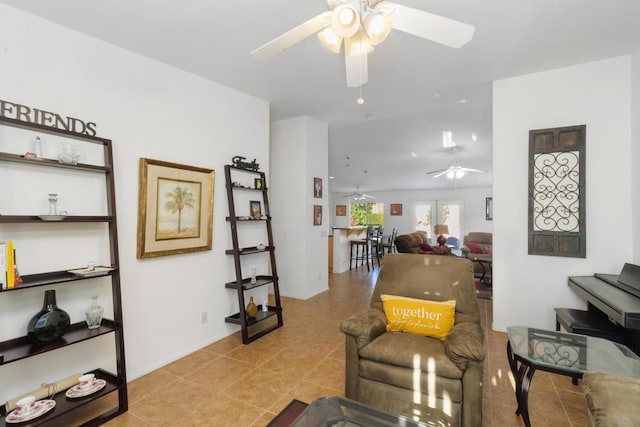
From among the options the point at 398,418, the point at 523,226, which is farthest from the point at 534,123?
the point at 398,418

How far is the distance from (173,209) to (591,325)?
3.68 m

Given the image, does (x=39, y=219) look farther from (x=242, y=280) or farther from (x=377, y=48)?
(x=377, y=48)

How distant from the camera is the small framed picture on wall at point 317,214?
493 cm

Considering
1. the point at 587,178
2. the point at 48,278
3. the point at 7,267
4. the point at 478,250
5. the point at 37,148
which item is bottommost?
the point at 478,250

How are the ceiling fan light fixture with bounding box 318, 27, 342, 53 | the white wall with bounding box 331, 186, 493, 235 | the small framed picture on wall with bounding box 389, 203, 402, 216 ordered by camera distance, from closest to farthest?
the ceiling fan light fixture with bounding box 318, 27, 342, 53 < the white wall with bounding box 331, 186, 493, 235 < the small framed picture on wall with bounding box 389, 203, 402, 216

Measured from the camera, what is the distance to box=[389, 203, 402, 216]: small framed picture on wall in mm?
12281

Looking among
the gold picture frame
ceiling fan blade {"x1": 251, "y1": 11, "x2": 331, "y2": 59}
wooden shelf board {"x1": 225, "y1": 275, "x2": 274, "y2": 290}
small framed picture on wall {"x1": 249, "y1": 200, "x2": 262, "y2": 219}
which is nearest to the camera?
ceiling fan blade {"x1": 251, "y1": 11, "x2": 331, "y2": 59}

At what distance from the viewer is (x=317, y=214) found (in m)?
4.98

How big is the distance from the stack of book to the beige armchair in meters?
2.00

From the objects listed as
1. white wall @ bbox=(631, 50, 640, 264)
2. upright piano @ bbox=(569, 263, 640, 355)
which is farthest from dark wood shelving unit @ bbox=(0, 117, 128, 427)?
white wall @ bbox=(631, 50, 640, 264)

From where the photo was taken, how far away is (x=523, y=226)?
331 cm

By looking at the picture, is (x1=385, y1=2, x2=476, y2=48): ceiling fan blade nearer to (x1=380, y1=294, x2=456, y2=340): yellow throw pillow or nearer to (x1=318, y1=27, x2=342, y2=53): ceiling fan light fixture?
(x1=318, y1=27, x2=342, y2=53): ceiling fan light fixture

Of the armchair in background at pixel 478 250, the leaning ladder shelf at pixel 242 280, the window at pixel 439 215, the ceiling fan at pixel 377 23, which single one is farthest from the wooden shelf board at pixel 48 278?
the window at pixel 439 215

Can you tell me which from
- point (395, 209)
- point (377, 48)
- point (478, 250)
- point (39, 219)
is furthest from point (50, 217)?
point (395, 209)
